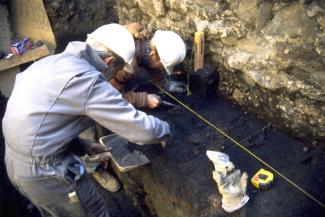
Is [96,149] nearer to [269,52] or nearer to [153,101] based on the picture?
[153,101]

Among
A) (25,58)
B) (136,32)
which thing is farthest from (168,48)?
(25,58)

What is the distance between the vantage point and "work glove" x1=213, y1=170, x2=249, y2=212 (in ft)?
8.34

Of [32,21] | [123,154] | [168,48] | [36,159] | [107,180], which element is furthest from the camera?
[32,21]

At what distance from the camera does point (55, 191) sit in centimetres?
249

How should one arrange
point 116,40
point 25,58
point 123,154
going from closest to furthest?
point 116,40 < point 123,154 < point 25,58

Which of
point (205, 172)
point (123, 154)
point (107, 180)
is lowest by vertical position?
point (107, 180)

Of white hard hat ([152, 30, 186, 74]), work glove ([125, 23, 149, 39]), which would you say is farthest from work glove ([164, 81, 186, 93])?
work glove ([125, 23, 149, 39])

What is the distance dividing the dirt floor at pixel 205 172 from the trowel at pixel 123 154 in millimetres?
121

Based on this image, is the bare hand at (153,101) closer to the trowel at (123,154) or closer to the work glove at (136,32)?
the trowel at (123,154)

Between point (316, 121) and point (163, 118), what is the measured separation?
4.94 feet

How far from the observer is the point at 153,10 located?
13.5ft

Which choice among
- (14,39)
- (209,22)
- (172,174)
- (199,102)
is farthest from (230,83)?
(14,39)

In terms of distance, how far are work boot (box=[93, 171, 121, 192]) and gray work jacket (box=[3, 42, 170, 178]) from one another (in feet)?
4.96

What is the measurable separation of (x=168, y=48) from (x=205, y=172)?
1.24 meters
